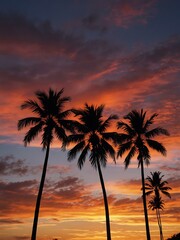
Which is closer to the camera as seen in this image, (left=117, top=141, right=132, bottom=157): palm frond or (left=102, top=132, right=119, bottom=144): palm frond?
(left=102, top=132, right=119, bottom=144): palm frond

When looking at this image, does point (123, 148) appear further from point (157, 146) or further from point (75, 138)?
point (75, 138)

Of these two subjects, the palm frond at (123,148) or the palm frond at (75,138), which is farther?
the palm frond at (123,148)

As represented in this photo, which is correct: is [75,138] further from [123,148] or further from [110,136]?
[123,148]

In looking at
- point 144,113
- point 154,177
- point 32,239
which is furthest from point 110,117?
point 154,177

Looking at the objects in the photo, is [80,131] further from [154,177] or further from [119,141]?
[154,177]

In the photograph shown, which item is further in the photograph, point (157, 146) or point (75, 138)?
point (157, 146)

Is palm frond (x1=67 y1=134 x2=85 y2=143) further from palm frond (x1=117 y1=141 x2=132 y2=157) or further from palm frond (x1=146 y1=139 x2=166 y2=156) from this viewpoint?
palm frond (x1=146 y1=139 x2=166 y2=156)

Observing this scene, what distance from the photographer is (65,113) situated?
38812 millimetres

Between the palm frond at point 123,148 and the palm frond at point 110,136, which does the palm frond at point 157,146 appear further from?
the palm frond at point 110,136

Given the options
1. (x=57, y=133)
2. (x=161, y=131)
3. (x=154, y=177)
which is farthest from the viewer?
(x=154, y=177)

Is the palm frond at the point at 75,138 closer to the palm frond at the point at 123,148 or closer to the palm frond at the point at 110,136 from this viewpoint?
the palm frond at the point at 110,136

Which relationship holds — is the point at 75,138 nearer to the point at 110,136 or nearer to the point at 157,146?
the point at 110,136

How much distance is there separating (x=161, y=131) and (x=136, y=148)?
145 inches

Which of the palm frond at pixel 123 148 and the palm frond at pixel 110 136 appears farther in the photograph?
the palm frond at pixel 123 148
